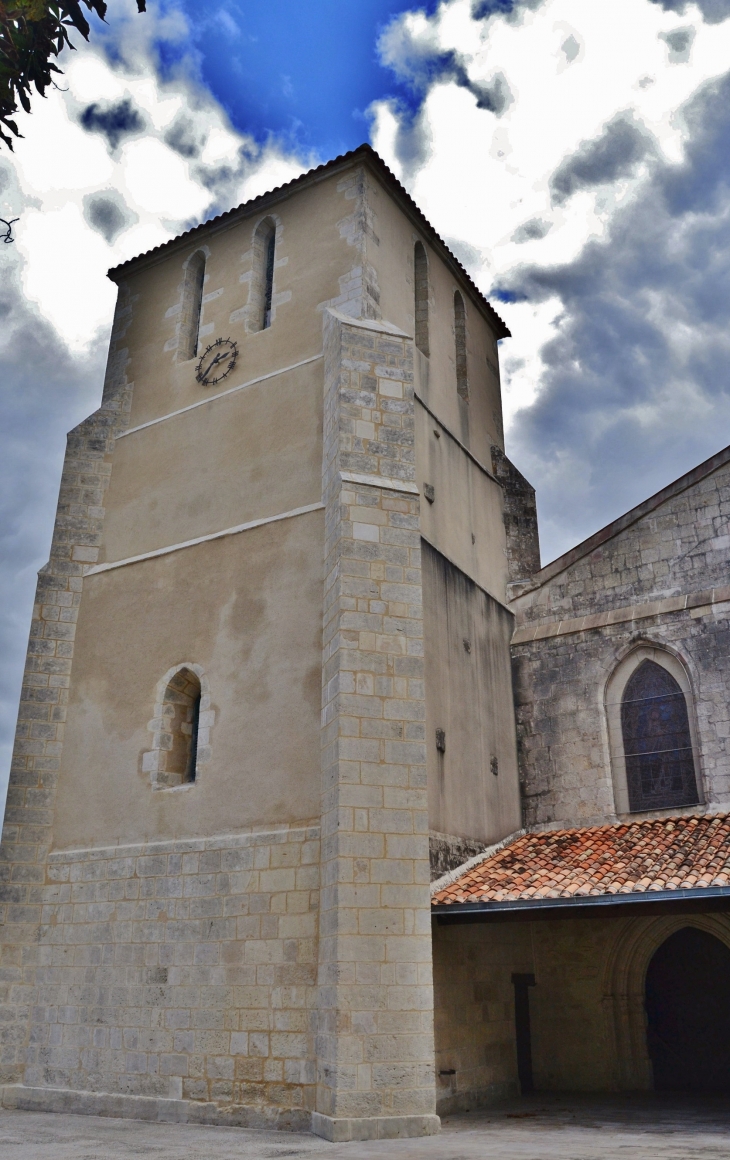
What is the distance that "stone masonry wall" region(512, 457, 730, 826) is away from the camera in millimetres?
11156

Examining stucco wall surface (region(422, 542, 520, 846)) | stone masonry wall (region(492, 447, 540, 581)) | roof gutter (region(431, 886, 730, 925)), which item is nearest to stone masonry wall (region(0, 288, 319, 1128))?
roof gutter (region(431, 886, 730, 925))

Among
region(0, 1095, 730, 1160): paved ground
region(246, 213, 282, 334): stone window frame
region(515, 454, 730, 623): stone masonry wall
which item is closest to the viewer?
region(0, 1095, 730, 1160): paved ground

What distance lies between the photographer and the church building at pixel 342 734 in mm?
8352

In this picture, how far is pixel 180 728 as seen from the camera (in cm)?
1041

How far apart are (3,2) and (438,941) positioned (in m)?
9.18

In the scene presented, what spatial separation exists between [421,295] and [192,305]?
3.10 meters

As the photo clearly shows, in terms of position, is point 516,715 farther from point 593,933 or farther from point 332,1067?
point 332,1067

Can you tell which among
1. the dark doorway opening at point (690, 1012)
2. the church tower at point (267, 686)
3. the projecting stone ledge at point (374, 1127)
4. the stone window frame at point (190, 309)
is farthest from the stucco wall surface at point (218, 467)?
the dark doorway opening at point (690, 1012)

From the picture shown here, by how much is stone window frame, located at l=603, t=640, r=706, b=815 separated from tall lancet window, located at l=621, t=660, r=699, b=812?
0.05 metres

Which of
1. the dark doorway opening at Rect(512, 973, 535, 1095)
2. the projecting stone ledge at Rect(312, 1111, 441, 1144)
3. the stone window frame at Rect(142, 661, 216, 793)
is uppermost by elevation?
the stone window frame at Rect(142, 661, 216, 793)

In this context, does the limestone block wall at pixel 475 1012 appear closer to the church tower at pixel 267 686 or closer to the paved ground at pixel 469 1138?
the paved ground at pixel 469 1138

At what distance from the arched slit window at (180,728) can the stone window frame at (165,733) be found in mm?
15

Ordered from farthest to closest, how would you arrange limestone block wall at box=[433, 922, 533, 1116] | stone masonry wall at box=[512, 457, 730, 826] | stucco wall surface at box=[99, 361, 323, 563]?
stone masonry wall at box=[512, 457, 730, 826] → stucco wall surface at box=[99, 361, 323, 563] → limestone block wall at box=[433, 922, 533, 1116]

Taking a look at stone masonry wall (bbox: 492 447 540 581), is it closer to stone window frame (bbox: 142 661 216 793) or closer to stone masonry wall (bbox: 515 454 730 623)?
stone masonry wall (bbox: 515 454 730 623)
